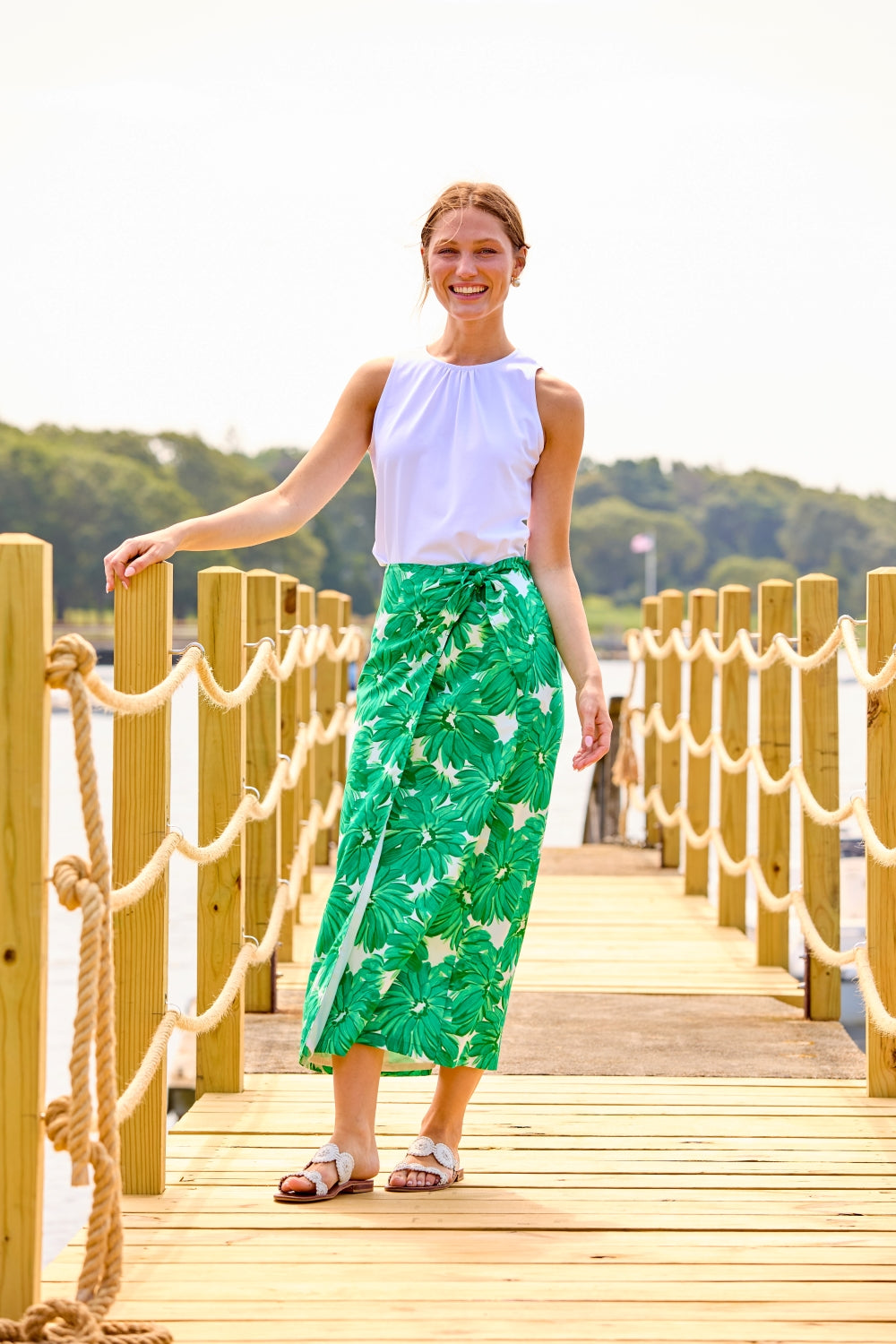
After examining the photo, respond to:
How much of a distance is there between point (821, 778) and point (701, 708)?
6.85 feet

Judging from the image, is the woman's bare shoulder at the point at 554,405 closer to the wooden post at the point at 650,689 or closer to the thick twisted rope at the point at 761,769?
the thick twisted rope at the point at 761,769

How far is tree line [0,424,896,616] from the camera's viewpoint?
297 ft

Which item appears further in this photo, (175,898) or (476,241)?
(175,898)

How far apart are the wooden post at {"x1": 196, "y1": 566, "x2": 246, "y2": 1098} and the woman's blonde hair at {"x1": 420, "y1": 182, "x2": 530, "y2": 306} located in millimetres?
854

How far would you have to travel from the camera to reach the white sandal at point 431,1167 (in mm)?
2811

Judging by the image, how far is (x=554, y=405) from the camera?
2.96 meters

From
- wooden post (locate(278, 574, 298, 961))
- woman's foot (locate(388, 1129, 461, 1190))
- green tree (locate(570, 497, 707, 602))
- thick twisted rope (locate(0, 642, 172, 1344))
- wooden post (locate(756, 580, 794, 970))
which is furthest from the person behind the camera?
green tree (locate(570, 497, 707, 602))

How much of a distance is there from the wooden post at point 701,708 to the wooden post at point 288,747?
1.62 meters

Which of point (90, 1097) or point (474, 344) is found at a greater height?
point (474, 344)

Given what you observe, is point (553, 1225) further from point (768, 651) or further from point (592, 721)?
point (768, 651)

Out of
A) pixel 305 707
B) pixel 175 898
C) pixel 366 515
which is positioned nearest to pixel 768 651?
pixel 305 707

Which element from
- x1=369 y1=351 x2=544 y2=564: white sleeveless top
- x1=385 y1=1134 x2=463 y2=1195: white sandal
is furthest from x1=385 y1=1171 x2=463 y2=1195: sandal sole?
x1=369 y1=351 x2=544 y2=564: white sleeveless top

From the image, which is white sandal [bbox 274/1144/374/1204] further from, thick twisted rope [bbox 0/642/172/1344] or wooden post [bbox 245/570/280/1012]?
wooden post [bbox 245/570/280/1012]

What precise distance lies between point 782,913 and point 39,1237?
3.59 m
